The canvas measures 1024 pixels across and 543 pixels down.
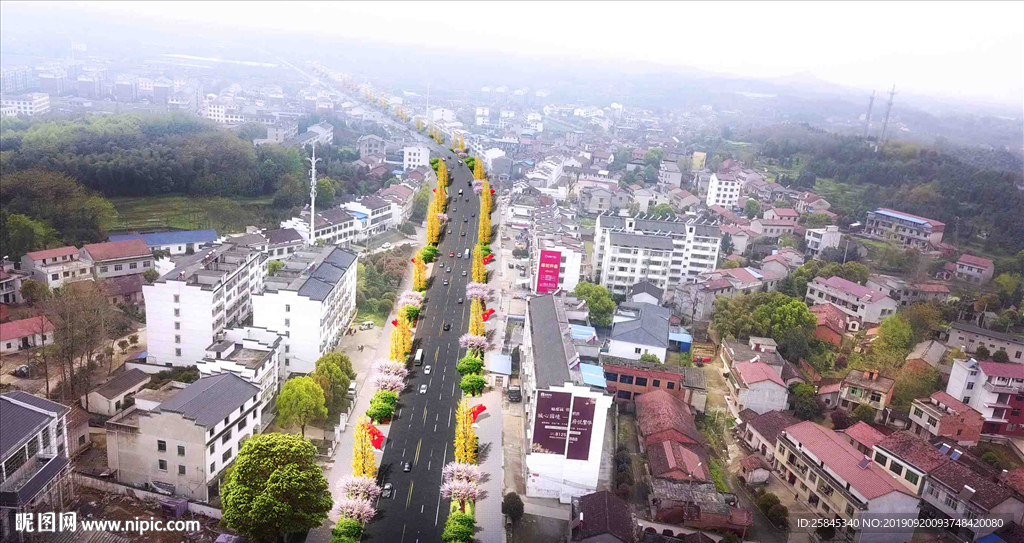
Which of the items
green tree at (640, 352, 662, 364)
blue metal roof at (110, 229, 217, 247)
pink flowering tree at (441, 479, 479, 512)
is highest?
blue metal roof at (110, 229, 217, 247)

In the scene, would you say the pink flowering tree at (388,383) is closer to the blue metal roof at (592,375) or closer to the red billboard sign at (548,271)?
the blue metal roof at (592,375)

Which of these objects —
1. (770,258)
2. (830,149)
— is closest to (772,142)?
(830,149)

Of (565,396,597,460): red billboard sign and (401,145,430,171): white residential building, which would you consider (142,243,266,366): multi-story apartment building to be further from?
(401,145,430,171): white residential building

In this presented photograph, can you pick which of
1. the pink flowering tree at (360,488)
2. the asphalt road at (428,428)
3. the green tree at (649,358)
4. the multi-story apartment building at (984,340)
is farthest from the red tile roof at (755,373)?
the pink flowering tree at (360,488)

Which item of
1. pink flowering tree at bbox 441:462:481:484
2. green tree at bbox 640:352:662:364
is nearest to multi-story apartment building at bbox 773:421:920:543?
green tree at bbox 640:352:662:364

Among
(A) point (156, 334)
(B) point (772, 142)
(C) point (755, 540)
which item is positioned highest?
(B) point (772, 142)

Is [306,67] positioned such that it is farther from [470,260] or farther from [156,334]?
[156,334]

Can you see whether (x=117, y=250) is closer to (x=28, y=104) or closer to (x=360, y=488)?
(x=360, y=488)
